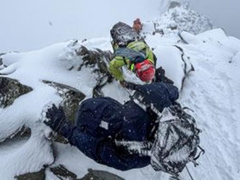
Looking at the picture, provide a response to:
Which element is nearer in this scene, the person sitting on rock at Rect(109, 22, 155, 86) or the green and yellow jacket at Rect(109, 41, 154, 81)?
the person sitting on rock at Rect(109, 22, 155, 86)

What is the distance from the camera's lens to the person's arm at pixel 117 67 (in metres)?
7.45

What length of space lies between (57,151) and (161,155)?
2.48m

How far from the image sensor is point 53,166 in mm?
5629

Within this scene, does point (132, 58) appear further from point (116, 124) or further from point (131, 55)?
point (116, 124)

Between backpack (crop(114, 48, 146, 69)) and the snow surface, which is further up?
backpack (crop(114, 48, 146, 69))

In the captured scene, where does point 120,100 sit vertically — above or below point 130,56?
below

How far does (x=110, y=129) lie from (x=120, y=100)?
107 inches

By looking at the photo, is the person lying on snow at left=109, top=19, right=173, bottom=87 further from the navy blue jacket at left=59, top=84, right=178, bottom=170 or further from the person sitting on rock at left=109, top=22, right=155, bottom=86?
the navy blue jacket at left=59, top=84, right=178, bottom=170

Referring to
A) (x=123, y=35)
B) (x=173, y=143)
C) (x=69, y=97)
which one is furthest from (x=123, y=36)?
(x=173, y=143)

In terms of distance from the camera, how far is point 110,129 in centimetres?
478

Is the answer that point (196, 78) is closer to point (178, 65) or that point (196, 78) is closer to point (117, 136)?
point (178, 65)

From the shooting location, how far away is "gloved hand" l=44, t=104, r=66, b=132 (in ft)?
18.5

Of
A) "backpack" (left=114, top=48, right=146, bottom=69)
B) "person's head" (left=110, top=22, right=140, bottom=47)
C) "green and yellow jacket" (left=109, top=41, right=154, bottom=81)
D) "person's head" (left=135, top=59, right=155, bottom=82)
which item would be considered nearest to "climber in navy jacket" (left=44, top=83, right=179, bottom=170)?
"person's head" (left=135, top=59, right=155, bottom=82)

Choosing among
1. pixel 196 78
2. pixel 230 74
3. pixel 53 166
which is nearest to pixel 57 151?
pixel 53 166
